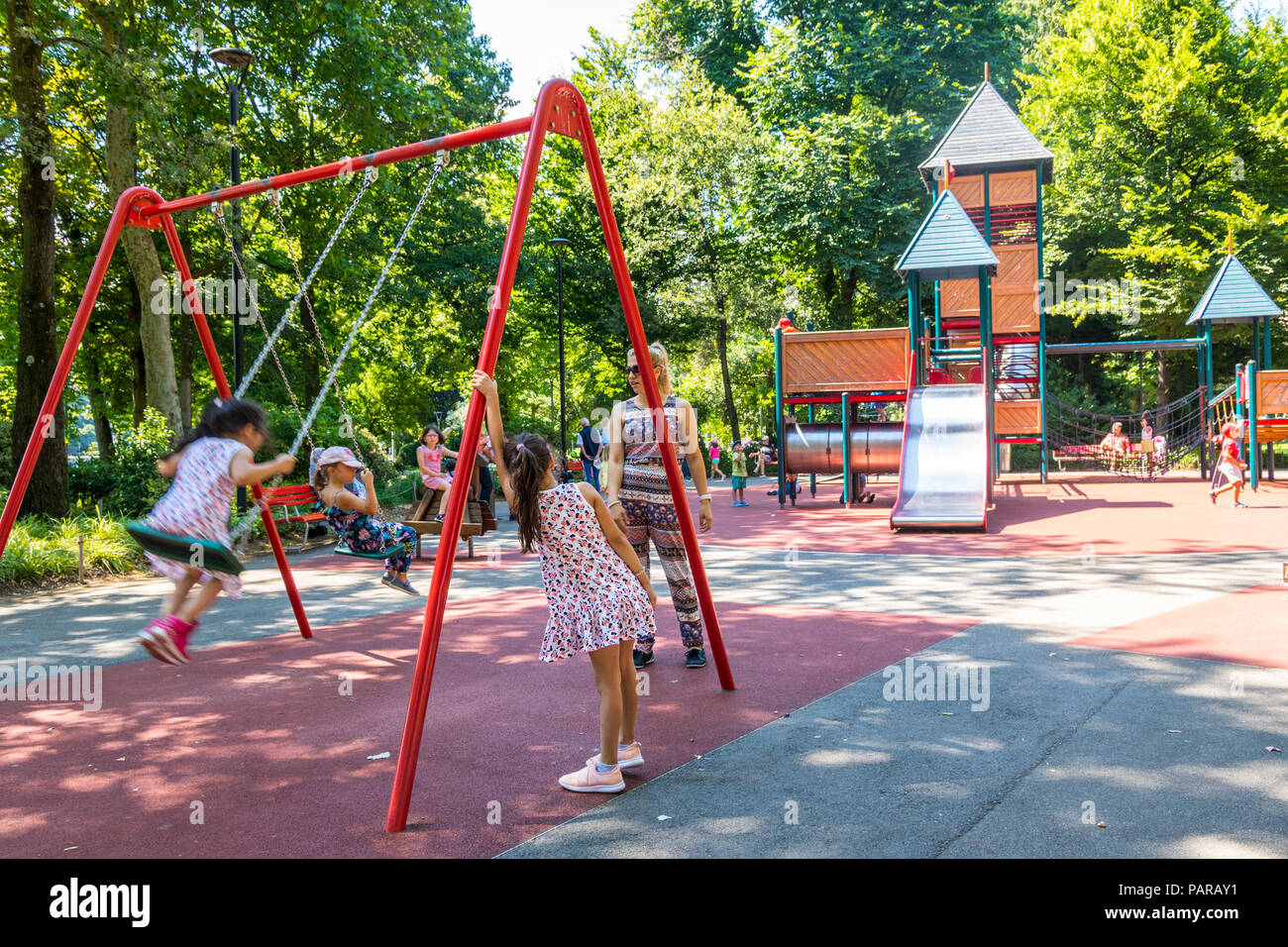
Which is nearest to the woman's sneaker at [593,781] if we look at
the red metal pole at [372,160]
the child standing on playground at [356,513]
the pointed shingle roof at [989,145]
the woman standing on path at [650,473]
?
the woman standing on path at [650,473]

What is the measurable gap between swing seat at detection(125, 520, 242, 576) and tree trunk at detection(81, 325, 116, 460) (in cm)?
2648

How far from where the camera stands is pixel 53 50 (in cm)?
1673

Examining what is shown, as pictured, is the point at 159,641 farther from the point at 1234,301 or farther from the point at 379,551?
the point at 1234,301

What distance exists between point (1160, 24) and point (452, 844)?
37.3 metres

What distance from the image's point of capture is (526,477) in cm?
422

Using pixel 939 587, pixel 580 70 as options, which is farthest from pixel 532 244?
pixel 939 587

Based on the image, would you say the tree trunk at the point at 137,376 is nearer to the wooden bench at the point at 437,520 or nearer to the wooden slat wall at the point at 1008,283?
the wooden bench at the point at 437,520

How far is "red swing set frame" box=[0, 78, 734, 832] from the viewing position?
4.03m

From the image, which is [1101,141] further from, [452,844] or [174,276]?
[452,844]

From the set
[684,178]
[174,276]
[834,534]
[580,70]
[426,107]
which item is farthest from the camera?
[580,70]

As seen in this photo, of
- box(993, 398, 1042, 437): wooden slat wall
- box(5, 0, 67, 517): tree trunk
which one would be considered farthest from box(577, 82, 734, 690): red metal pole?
box(993, 398, 1042, 437): wooden slat wall

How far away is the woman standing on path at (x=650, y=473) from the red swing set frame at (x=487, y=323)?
20 centimetres

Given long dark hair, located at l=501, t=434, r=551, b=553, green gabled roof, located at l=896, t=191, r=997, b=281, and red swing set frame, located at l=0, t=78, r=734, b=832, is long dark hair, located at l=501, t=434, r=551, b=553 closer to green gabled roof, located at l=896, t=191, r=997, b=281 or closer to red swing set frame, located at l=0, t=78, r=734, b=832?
red swing set frame, located at l=0, t=78, r=734, b=832
